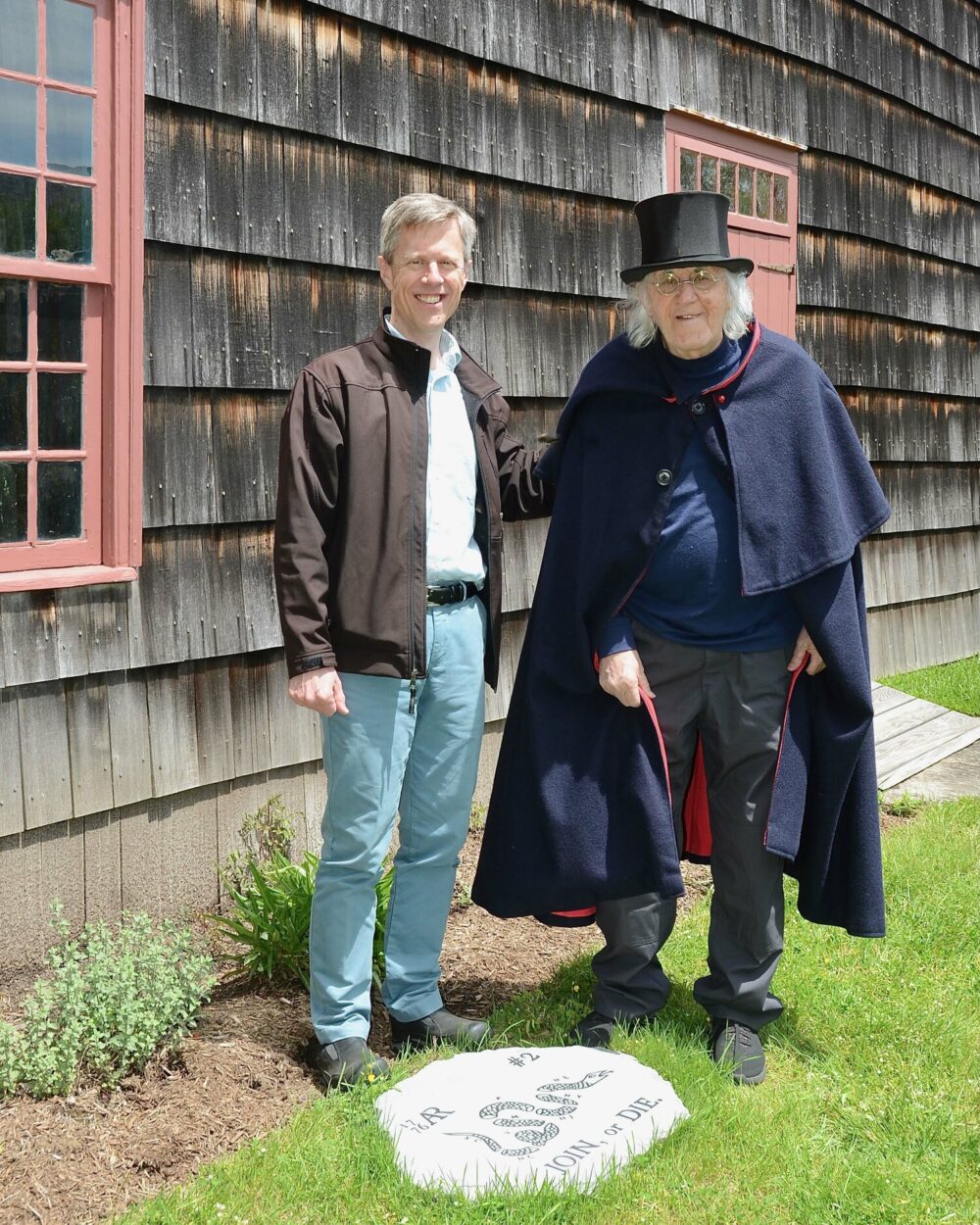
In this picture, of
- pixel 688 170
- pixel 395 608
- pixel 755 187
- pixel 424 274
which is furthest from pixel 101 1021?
pixel 755 187

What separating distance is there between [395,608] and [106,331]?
1334 millimetres

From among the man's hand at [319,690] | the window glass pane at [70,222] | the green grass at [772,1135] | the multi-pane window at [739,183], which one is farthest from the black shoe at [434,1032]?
the multi-pane window at [739,183]

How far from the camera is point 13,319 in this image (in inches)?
139

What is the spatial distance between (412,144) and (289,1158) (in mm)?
3266

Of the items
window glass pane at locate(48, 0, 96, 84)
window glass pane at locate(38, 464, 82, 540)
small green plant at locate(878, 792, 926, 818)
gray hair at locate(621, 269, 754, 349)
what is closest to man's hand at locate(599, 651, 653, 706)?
gray hair at locate(621, 269, 754, 349)

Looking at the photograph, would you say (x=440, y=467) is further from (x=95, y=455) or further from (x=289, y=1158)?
(x=289, y=1158)

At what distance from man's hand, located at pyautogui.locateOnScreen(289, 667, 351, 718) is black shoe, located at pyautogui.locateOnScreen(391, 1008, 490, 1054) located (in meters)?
0.88

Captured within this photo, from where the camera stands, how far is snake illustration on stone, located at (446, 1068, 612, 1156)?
2.79 meters

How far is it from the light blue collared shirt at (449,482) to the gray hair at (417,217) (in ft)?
0.64

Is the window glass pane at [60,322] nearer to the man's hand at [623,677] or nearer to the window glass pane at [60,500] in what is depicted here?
the window glass pane at [60,500]

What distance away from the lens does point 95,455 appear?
12.2 feet

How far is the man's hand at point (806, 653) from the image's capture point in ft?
10.3

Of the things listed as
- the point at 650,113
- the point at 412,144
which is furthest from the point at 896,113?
the point at 412,144

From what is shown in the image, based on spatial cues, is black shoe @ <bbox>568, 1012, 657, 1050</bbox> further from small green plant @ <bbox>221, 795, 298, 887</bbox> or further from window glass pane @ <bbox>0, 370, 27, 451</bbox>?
window glass pane @ <bbox>0, 370, 27, 451</bbox>
